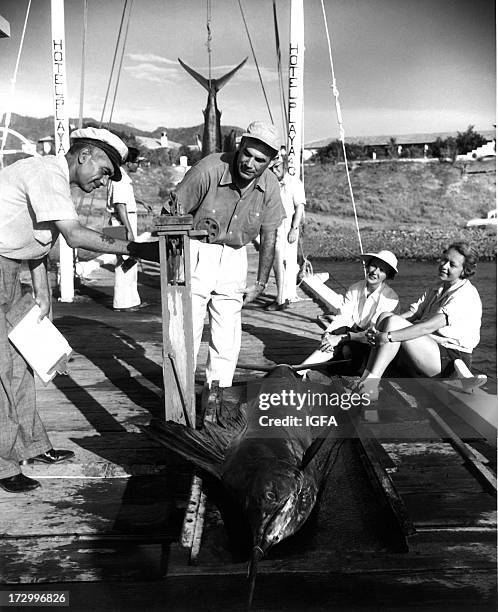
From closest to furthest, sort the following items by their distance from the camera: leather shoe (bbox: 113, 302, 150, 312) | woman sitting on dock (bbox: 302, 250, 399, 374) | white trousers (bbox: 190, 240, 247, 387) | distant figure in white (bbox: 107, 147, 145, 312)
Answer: white trousers (bbox: 190, 240, 247, 387)
woman sitting on dock (bbox: 302, 250, 399, 374)
distant figure in white (bbox: 107, 147, 145, 312)
leather shoe (bbox: 113, 302, 150, 312)

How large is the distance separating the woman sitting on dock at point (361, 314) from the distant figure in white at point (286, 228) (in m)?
2.31

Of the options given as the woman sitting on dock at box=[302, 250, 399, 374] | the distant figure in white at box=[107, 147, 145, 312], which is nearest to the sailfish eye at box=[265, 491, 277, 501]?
the woman sitting on dock at box=[302, 250, 399, 374]

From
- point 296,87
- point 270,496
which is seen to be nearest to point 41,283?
point 270,496

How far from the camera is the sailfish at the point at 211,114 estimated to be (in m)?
A: 9.45

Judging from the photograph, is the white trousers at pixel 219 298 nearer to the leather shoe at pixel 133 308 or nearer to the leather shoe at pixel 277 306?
the leather shoe at pixel 277 306

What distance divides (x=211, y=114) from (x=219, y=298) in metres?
6.22

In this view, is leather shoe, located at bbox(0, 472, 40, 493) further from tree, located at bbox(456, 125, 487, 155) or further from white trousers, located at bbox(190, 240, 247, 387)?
tree, located at bbox(456, 125, 487, 155)

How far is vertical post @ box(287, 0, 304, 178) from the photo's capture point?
7074 millimetres

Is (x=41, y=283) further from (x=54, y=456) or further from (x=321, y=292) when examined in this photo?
(x=321, y=292)

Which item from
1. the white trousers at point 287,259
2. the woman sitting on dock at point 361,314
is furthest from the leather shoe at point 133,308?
the woman sitting on dock at point 361,314

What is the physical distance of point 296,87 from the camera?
285 inches

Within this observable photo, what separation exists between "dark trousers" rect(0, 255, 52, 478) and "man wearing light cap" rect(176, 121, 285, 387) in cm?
95

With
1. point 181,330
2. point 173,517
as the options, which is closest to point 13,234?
point 181,330

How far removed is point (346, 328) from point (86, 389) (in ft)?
5.59
